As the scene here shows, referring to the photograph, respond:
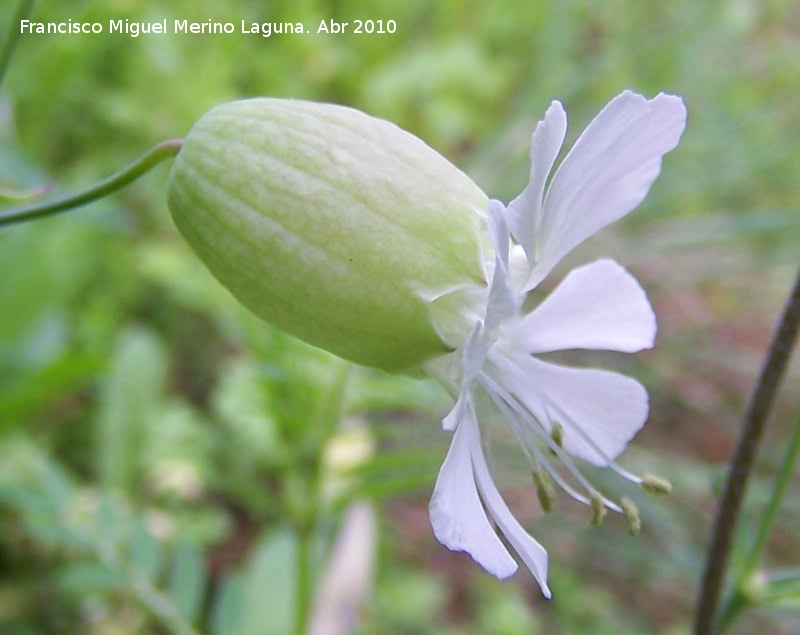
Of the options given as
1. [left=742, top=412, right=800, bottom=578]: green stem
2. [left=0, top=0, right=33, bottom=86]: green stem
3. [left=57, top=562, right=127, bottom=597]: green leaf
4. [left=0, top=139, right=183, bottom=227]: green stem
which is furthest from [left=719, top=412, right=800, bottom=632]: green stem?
[left=57, top=562, right=127, bottom=597]: green leaf

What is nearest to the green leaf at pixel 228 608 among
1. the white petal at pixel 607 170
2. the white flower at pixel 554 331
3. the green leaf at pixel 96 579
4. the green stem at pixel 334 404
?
the green leaf at pixel 96 579

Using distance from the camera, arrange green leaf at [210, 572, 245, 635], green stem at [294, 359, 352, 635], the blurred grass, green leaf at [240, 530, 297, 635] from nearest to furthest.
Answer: green stem at [294, 359, 352, 635] < green leaf at [210, 572, 245, 635] < green leaf at [240, 530, 297, 635] < the blurred grass

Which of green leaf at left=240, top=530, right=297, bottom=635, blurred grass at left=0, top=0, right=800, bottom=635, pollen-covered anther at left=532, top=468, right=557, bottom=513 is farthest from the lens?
blurred grass at left=0, top=0, right=800, bottom=635

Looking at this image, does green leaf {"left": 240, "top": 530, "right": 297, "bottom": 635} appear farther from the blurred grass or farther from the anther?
the anther

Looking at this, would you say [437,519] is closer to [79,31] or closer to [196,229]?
[196,229]

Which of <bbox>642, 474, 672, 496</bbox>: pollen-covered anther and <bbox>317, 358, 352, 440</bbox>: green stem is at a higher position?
<bbox>642, 474, 672, 496</bbox>: pollen-covered anther

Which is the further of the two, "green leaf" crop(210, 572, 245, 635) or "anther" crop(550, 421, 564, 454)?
"green leaf" crop(210, 572, 245, 635)

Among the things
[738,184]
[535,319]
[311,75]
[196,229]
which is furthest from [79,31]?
[738,184]
